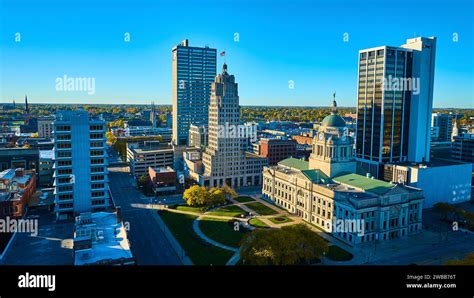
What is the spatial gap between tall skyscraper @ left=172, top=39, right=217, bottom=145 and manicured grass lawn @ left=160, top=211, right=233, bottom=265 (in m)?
101

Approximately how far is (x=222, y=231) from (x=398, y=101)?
237 ft

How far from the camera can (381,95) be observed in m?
112

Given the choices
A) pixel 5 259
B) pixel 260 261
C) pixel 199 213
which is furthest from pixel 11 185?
pixel 260 261

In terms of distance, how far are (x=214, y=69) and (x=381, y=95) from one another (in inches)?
3915

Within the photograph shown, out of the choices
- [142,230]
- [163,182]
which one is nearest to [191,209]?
[142,230]

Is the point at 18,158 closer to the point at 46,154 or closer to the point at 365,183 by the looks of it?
the point at 46,154

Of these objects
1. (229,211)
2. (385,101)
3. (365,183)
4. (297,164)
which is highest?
(385,101)

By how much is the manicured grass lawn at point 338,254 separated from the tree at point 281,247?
744cm

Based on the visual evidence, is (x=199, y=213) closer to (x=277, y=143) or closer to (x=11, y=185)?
(x=11, y=185)

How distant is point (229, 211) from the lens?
95.7m

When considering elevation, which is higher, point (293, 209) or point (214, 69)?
point (214, 69)
